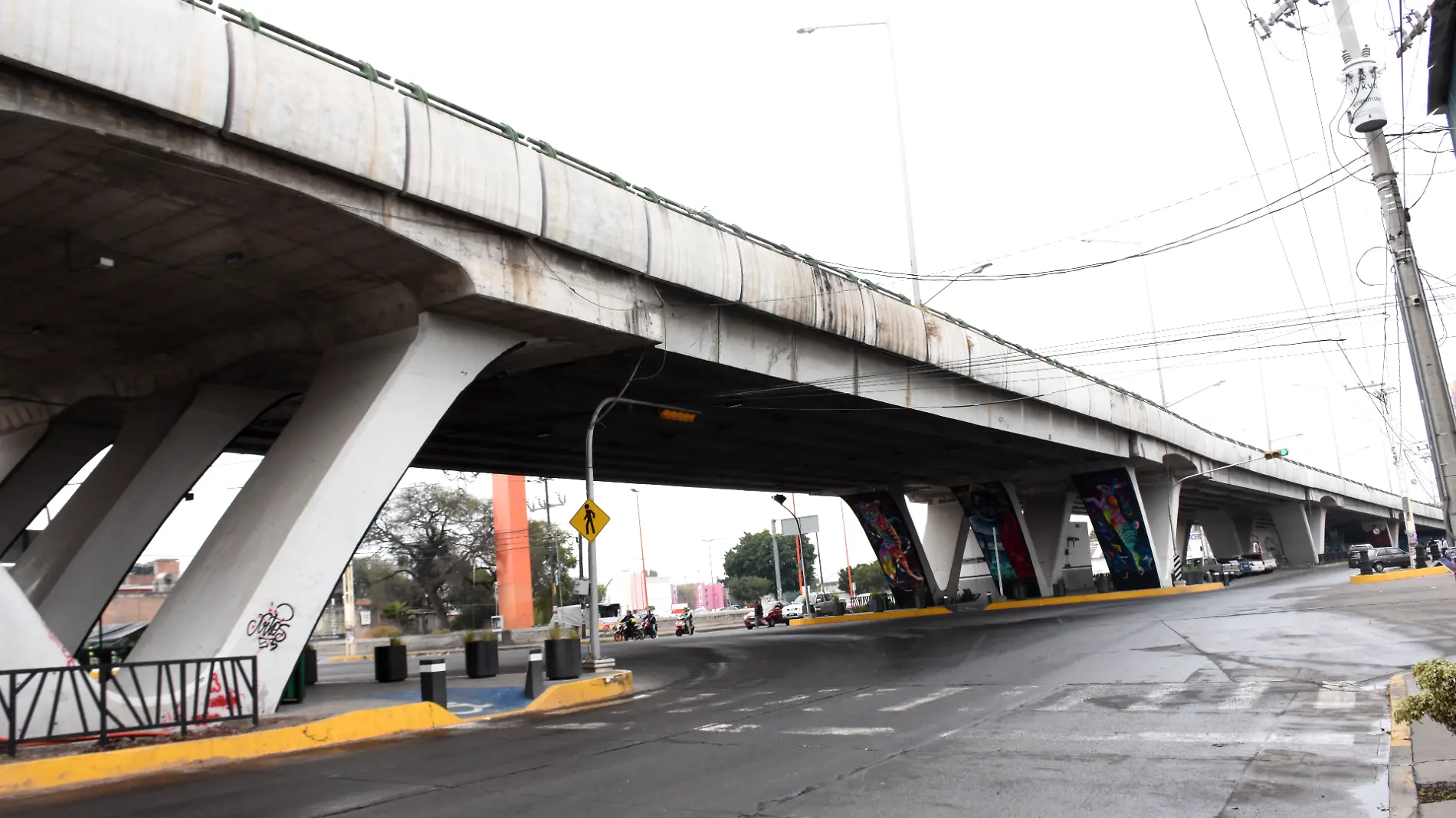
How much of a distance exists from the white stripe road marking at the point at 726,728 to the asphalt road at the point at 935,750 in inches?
3.1

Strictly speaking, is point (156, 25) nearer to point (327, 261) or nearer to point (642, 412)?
point (327, 261)

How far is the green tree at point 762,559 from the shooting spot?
448 feet

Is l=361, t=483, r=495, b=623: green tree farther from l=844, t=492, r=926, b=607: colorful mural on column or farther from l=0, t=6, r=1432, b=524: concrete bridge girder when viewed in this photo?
l=0, t=6, r=1432, b=524: concrete bridge girder

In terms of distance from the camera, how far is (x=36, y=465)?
23.6 meters

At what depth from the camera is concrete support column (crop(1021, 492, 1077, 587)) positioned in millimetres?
54750

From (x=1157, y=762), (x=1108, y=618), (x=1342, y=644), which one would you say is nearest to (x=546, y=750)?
(x=1157, y=762)

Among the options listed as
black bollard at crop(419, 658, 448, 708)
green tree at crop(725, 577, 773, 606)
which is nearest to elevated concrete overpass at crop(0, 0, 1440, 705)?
black bollard at crop(419, 658, 448, 708)

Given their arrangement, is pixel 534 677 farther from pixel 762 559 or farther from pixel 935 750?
pixel 762 559

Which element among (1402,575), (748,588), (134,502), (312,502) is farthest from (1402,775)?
(748,588)

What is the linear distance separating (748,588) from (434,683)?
393 feet

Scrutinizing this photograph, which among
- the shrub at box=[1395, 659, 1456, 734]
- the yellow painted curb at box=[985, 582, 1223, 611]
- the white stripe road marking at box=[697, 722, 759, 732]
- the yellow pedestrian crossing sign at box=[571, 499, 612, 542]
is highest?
the yellow pedestrian crossing sign at box=[571, 499, 612, 542]

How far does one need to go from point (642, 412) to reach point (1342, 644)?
16.8 metres

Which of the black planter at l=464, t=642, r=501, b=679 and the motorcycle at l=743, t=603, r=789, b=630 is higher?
the black planter at l=464, t=642, r=501, b=679

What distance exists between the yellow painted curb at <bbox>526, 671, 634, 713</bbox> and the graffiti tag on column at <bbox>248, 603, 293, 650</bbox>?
4138 millimetres
